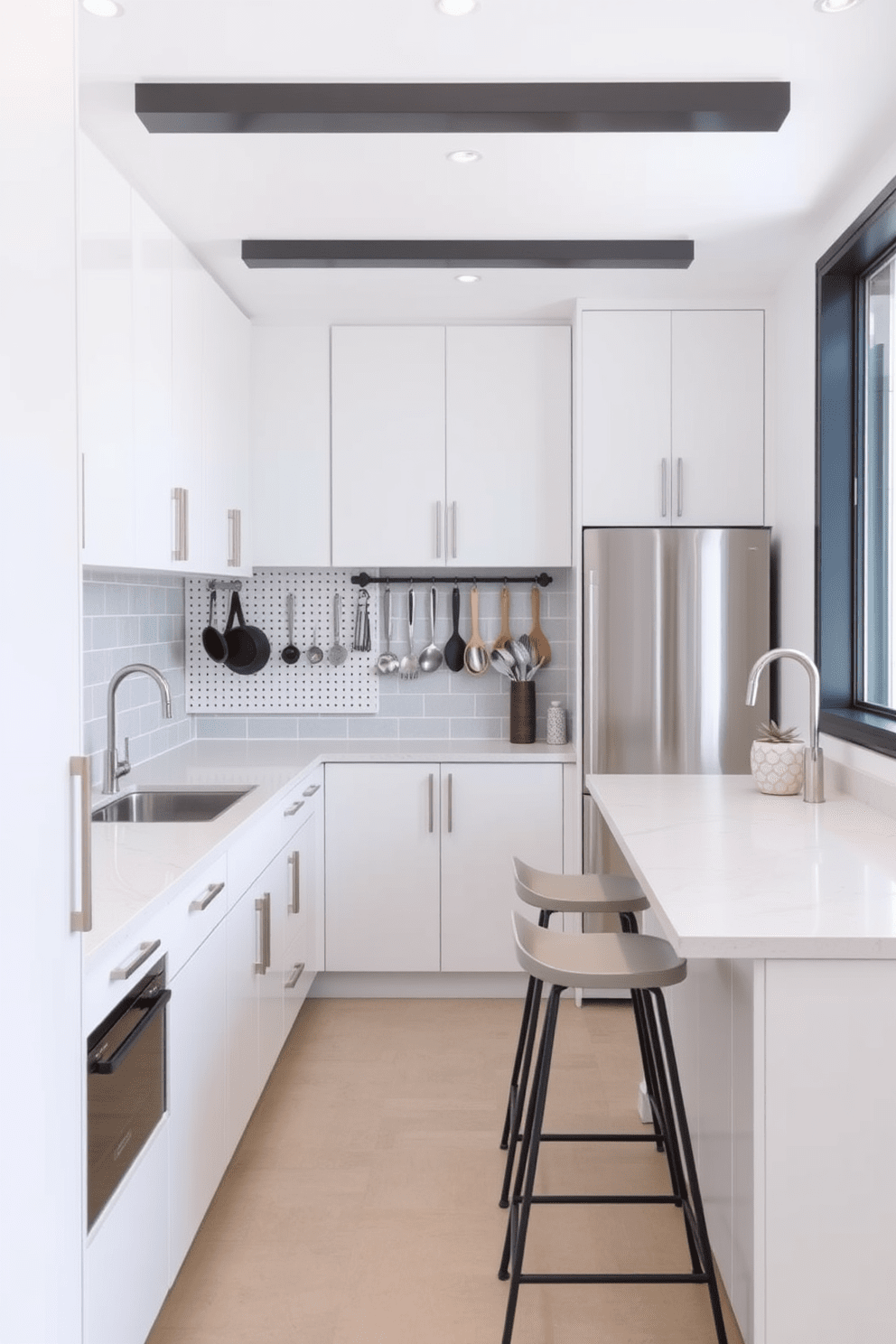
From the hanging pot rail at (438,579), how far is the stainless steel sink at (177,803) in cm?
143

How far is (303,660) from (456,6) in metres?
2.82

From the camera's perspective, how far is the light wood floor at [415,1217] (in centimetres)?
221

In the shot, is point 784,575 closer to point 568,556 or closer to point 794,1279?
point 568,556

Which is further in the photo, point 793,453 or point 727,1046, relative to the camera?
point 793,453

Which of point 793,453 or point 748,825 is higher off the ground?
point 793,453

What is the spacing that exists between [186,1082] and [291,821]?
132 centimetres

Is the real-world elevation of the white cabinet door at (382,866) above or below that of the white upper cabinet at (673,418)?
below

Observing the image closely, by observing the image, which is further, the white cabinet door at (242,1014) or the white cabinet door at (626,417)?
the white cabinet door at (626,417)

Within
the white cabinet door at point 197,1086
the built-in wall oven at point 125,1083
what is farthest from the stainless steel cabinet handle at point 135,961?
the white cabinet door at point 197,1086

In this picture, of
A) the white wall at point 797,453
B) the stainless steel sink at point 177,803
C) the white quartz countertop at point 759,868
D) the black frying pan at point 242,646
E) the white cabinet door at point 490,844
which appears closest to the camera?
the white quartz countertop at point 759,868

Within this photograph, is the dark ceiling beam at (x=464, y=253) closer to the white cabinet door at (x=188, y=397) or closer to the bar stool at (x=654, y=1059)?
the white cabinet door at (x=188, y=397)

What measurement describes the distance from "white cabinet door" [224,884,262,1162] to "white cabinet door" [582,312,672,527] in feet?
6.21

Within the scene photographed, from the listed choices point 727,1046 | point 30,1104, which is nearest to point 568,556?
point 727,1046

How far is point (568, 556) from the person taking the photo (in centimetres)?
418
